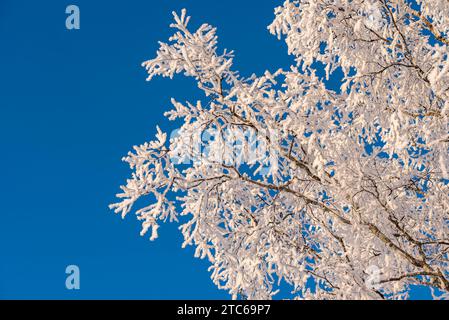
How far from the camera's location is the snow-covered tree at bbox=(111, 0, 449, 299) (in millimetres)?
5480

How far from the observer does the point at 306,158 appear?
5852 mm

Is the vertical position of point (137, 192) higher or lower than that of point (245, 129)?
lower

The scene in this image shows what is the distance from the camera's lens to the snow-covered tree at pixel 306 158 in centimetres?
548

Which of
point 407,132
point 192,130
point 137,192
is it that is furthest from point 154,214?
point 407,132

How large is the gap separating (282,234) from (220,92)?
2187mm

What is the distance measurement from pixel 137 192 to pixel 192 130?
916mm

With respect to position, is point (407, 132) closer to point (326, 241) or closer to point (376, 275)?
point (376, 275)

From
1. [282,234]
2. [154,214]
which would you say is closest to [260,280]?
[282,234]

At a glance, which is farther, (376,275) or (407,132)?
Result: (407,132)

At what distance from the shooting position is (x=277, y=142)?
5.60 m

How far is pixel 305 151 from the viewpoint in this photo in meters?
5.79
